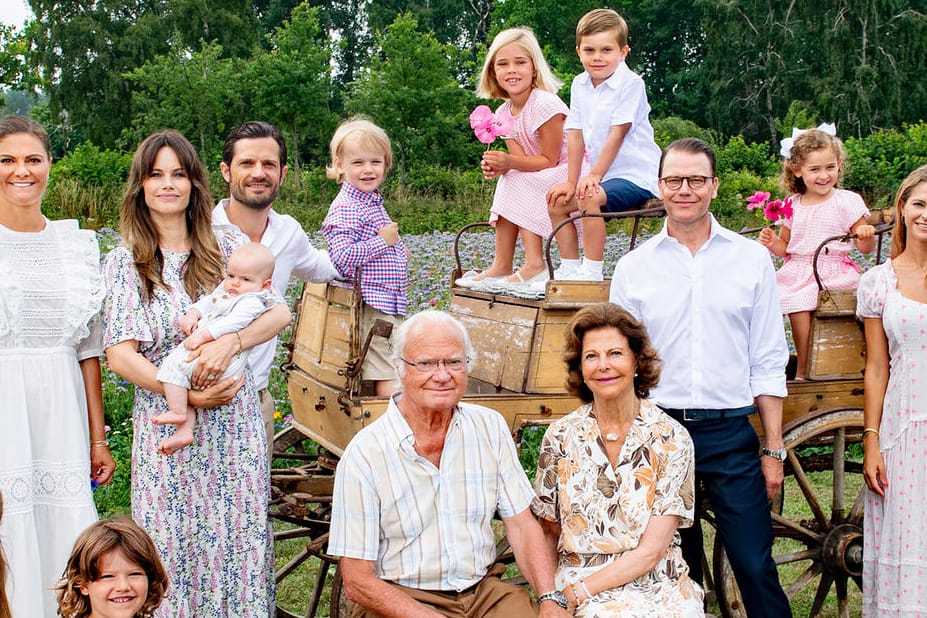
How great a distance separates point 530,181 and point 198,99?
1666 cm

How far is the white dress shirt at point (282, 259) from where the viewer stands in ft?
12.9

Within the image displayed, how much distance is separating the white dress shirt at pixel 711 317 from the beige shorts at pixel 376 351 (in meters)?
1.08

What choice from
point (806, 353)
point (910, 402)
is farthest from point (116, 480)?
point (910, 402)

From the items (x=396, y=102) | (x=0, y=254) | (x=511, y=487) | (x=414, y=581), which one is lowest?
(x=414, y=581)

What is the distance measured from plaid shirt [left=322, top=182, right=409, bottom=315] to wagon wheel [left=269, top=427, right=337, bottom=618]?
0.72 meters

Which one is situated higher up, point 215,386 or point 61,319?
point 61,319

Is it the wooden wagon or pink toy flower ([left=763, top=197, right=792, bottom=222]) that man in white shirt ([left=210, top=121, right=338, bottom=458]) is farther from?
pink toy flower ([left=763, top=197, right=792, bottom=222])

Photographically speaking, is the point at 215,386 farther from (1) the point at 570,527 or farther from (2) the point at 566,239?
(2) the point at 566,239

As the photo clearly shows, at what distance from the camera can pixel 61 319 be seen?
3.32 m

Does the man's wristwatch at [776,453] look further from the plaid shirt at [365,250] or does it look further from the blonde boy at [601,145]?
the plaid shirt at [365,250]

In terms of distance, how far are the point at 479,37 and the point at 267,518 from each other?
35.9 meters

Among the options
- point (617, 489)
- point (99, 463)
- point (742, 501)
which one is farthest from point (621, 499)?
point (99, 463)

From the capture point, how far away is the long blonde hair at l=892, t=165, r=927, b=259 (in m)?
3.66

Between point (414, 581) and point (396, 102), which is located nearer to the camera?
point (414, 581)
